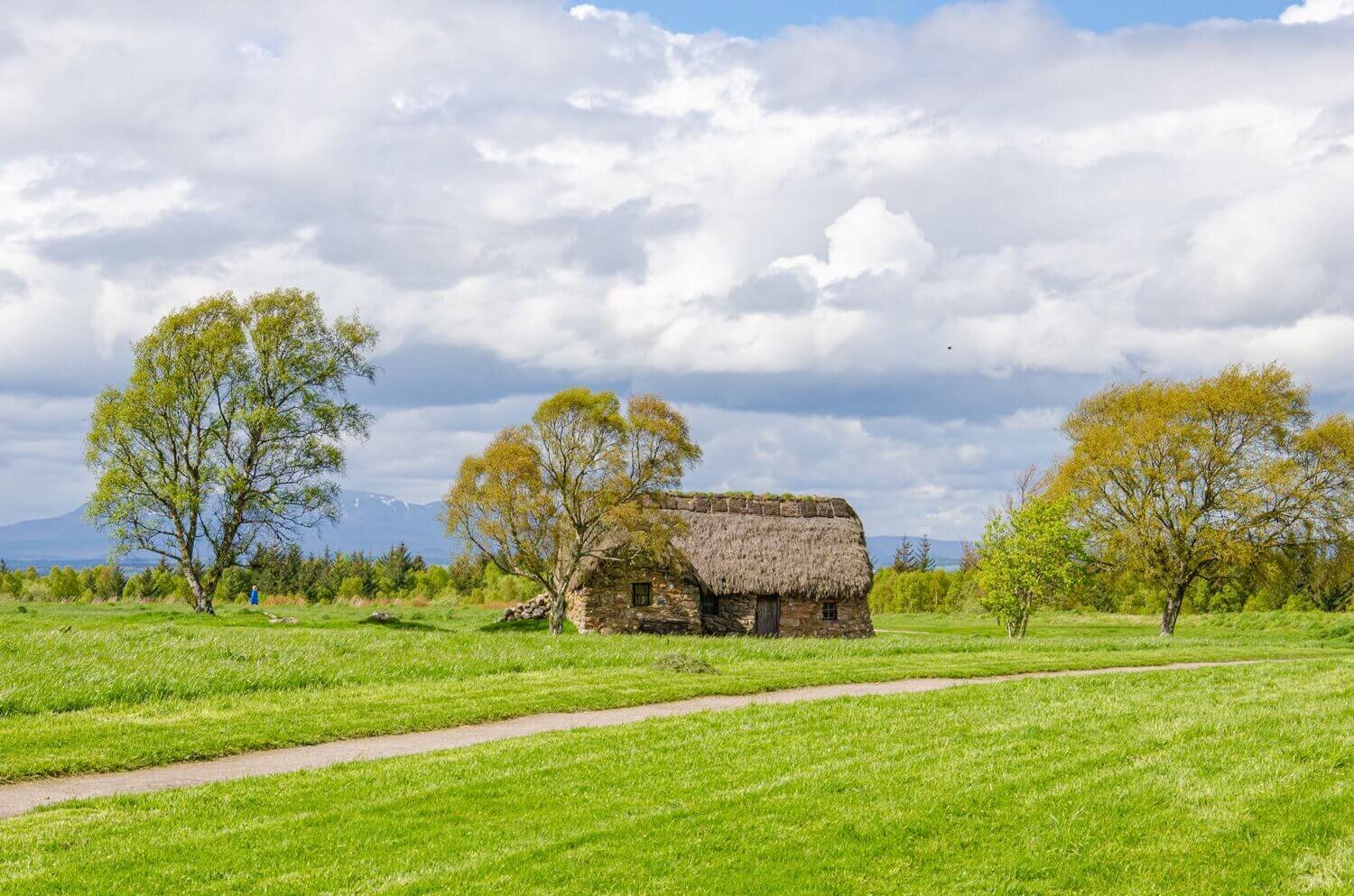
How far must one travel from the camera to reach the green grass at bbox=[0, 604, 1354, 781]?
46.5 ft

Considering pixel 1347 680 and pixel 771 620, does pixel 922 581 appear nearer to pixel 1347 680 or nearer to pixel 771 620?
pixel 771 620

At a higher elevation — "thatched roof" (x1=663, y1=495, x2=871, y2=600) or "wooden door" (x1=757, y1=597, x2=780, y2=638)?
"thatched roof" (x1=663, y1=495, x2=871, y2=600)

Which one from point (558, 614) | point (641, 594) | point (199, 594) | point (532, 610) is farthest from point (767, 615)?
point (199, 594)

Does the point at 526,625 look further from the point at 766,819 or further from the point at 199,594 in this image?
the point at 766,819

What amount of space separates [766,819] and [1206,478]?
39016 mm

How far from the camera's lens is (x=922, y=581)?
74875 millimetres

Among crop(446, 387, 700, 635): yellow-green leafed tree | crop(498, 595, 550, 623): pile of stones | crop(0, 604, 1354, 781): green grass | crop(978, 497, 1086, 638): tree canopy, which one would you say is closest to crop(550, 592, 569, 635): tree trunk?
crop(446, 387, 700, 635): yellow-green leafed tree

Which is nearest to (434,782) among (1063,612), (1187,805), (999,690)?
(1187,805)

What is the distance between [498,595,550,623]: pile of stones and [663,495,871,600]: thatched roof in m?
6.39

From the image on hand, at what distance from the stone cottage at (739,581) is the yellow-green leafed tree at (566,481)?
4.51 m

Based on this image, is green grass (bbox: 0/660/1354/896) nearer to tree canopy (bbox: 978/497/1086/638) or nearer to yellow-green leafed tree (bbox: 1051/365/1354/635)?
tree canopy (bbox: 978/497/1086/638)

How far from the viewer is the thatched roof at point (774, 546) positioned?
137 ft

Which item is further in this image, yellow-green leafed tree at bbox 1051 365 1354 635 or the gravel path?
yellow-green leafed tree at bbox 1051 365 1354 635

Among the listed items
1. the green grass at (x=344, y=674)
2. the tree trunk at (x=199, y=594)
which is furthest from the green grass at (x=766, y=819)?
the tree trunk at (x=199, y=594)
